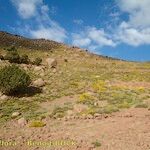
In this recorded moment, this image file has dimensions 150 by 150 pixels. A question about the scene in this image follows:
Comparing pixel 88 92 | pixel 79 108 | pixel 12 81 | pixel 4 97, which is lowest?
pixel 79 108

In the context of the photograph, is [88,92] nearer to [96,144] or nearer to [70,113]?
[70,113]

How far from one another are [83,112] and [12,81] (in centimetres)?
688

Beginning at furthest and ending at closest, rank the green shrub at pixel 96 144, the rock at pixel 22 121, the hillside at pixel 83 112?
the rock at pixel 22 121
the hillside at pixel 83 112
the green shrub at pixel 96 144

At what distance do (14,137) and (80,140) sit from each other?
10.7 ft

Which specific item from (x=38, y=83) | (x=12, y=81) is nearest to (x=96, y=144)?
(x=12, y=81)

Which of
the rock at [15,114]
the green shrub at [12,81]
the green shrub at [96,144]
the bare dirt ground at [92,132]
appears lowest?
the green shrub at [96,144]

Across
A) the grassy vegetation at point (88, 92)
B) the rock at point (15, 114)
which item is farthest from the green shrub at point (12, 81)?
the rock at point (15, 114)

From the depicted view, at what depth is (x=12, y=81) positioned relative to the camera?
1001 inches

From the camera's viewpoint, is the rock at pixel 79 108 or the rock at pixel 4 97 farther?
the rock at pixel 4 97

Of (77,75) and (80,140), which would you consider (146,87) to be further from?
(80,140)

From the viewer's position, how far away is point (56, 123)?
1925 cm

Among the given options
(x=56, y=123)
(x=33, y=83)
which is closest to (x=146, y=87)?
(x=33, y=83)

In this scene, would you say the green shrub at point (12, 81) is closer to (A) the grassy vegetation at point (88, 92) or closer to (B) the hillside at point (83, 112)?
(B) the hillside at point (83, 112)

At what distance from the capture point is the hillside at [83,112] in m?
16.4
